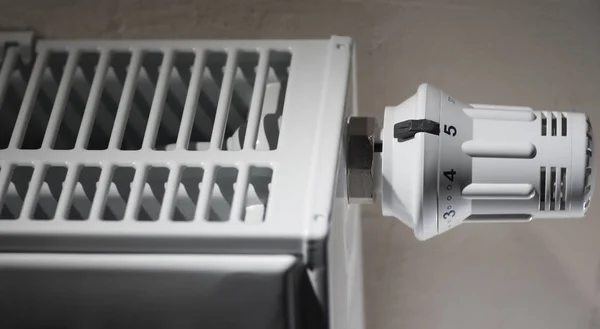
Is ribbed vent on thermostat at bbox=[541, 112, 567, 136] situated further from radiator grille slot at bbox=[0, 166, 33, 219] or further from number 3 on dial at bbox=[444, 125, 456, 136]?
radiator grille slot at bbox=[0, 166, 33, 219]

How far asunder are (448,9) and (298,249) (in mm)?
412

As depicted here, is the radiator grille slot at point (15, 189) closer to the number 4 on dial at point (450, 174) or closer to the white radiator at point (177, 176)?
the white radiator at point (177, 176)

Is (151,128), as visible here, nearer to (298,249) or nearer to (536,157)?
(298,249)

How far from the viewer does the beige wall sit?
621 mm

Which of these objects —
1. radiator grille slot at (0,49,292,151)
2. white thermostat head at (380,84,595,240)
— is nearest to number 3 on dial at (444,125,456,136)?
white thermostat head at (380,84,595,240)

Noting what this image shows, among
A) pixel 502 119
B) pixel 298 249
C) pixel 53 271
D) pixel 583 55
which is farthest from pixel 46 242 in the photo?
pixel 583 55

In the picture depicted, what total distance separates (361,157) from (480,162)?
2.9 inches

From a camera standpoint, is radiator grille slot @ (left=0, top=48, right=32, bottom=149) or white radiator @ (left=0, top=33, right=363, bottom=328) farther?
radiator grille slot @ (left=0, top=48, right=32, bottom=149)

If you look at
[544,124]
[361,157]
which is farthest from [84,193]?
[544,124]

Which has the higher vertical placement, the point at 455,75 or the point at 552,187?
the point at 455,75

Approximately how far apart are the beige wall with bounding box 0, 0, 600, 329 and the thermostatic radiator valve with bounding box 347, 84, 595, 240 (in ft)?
0.67

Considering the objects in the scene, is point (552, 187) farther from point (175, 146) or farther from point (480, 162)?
point (175, 146)

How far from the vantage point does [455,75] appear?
663 millimetres

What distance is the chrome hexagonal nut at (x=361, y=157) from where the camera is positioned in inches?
17.3
